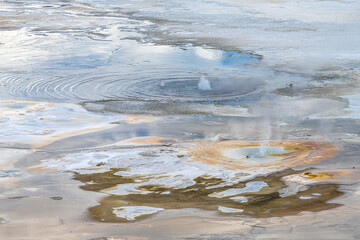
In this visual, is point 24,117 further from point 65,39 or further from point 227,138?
point 65,39

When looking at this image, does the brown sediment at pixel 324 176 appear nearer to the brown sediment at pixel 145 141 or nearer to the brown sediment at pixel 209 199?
the brown sediment at pixel 209 199

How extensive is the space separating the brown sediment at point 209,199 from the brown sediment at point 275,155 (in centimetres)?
51

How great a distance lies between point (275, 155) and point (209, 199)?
5.83 feet

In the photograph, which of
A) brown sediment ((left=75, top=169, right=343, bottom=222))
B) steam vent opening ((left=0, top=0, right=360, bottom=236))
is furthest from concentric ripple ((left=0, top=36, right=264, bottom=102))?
brown sediment ((left=75, top=169, right=343, bottom=222))

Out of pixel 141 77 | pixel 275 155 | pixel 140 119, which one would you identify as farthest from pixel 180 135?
pixel 141 77

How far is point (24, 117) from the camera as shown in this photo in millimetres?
8664

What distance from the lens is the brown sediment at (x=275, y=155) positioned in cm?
656

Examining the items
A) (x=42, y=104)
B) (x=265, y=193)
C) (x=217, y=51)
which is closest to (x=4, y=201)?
(x=265, y=193)

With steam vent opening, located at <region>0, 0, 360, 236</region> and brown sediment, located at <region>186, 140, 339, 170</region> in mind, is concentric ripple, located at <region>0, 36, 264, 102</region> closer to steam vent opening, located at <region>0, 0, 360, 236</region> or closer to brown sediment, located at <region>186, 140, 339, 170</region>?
steam vent opening, located at <region>0, 0, 360, 236</region>

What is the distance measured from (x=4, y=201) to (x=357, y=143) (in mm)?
4530

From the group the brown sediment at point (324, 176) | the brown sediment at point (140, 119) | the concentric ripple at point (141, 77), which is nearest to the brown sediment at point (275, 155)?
the brown sediment at point (324, 176)

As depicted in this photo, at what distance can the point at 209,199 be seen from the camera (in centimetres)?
538

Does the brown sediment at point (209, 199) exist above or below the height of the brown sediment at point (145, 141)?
above

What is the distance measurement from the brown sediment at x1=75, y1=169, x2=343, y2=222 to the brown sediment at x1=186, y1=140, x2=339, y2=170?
1.67 ft
